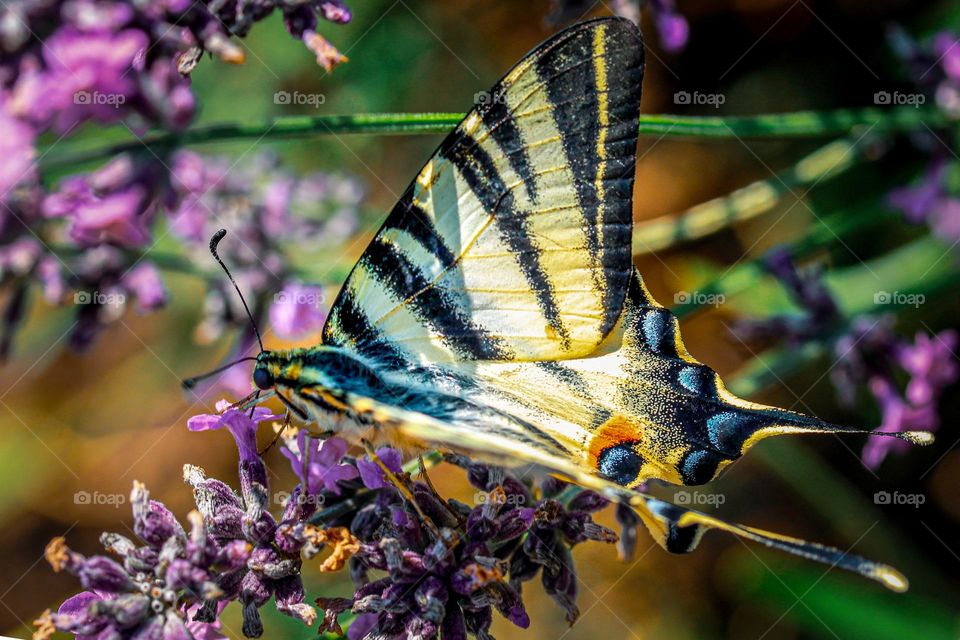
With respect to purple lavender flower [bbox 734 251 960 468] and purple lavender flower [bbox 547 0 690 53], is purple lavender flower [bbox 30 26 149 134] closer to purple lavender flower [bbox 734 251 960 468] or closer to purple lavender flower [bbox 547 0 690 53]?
purple lavender flower [bbox 547 0 690 53]

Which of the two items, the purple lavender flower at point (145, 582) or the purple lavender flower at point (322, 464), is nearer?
the purple lavender flower at point (145, 582)

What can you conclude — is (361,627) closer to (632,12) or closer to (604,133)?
(604,133)

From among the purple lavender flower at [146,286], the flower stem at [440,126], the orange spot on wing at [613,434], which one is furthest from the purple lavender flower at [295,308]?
the orange spot on wing at [613,434]

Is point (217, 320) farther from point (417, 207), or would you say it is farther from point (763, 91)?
point (763, 91)

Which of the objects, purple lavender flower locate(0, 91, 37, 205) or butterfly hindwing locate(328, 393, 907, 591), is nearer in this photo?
butterfly hindwing locate(328, 393, 907, 591)

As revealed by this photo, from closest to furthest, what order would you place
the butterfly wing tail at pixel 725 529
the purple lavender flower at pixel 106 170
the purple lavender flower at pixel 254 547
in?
1. the butterfly wing tail at pixel 725 529
2. the purple lavender flower at pixel 254 547
3. the purple lavender flower at pixel 106 170

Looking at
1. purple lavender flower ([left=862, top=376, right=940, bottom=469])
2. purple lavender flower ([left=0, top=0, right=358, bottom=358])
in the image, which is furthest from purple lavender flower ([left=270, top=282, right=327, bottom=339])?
purple lavender flower ([left=862, top=376, right=940, bottom=469])

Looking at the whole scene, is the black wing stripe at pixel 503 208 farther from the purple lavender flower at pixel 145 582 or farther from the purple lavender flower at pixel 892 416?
the purple lavender flower at pixel 892 416
